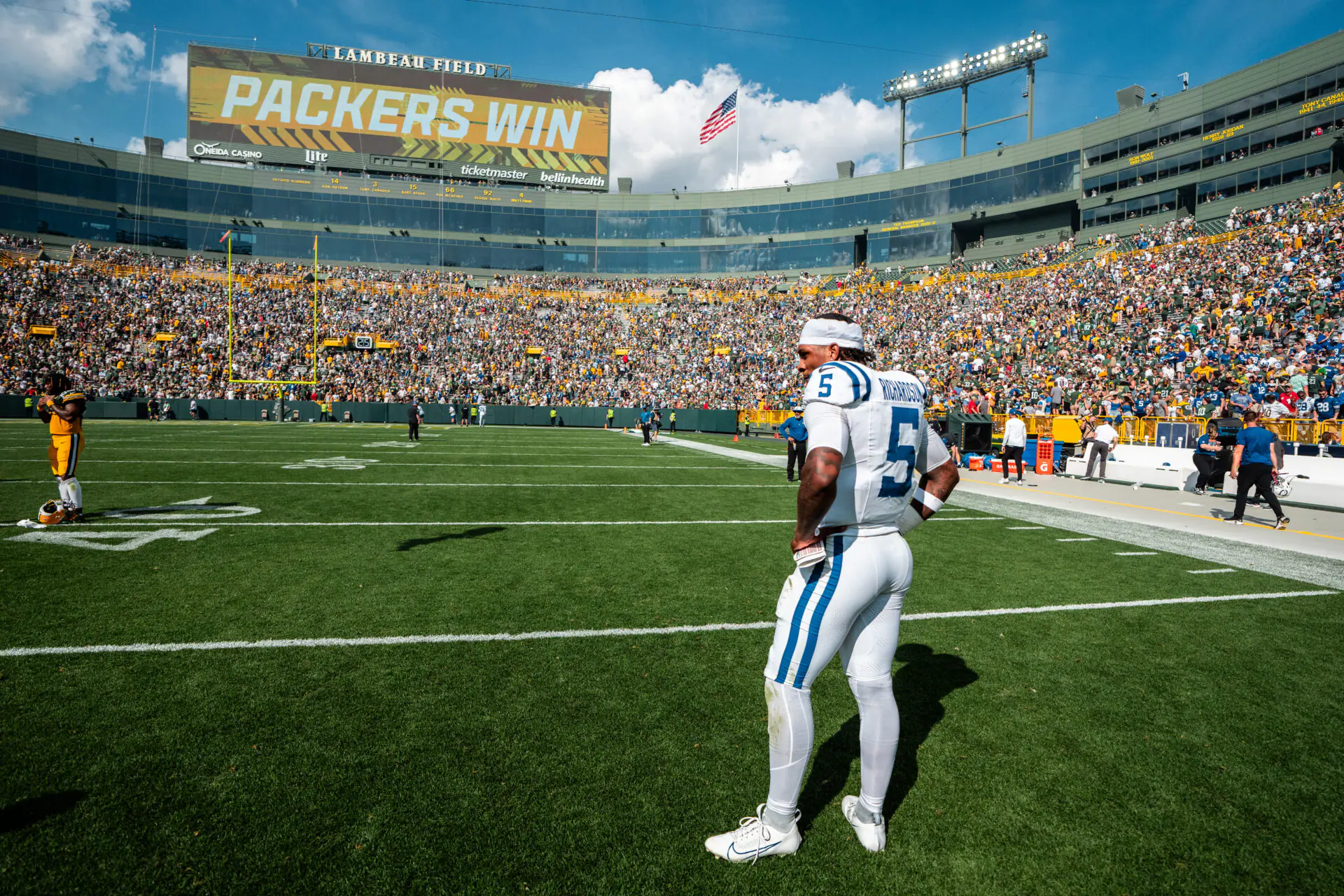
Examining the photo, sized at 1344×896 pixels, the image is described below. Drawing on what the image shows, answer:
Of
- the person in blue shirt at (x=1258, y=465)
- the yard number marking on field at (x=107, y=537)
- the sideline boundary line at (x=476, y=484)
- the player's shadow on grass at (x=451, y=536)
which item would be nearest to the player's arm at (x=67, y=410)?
the yard number marking on field at (x=107, y=537)

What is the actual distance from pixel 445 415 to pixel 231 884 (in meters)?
39.9

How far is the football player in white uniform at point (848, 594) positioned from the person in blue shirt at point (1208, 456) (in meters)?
13.5

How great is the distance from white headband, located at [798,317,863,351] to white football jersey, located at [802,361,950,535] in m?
0.11

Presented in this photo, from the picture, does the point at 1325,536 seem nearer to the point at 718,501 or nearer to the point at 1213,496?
the point at 1213,496

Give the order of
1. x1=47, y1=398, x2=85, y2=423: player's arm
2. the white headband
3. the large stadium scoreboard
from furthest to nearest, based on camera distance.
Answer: the large stadium scoreboard, x1=47, y1=398, x2=85, y2=423: player's arm, the white headband

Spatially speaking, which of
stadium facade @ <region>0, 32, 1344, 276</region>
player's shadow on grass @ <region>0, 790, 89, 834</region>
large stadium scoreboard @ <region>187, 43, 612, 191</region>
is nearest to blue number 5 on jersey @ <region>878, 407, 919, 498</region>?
player's shadow on grass @ <region>0, 790, 89, 834</region>

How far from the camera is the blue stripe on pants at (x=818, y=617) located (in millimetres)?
2533

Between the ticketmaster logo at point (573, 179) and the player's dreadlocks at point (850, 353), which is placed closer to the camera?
the player's dreadlocks at point (850, 353)

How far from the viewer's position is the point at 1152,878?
2.48m

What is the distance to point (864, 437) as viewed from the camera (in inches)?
101

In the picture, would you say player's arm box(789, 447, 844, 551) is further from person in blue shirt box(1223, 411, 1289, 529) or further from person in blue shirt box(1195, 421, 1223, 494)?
person in blue shirt box(1195, 421, 1223, 494)

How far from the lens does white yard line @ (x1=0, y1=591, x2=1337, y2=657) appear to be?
4246mm

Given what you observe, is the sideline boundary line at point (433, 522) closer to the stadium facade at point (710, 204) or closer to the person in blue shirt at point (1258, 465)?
the person in blue shirt at point (1258, 465)

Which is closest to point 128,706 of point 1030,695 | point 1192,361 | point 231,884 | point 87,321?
point 231,884
